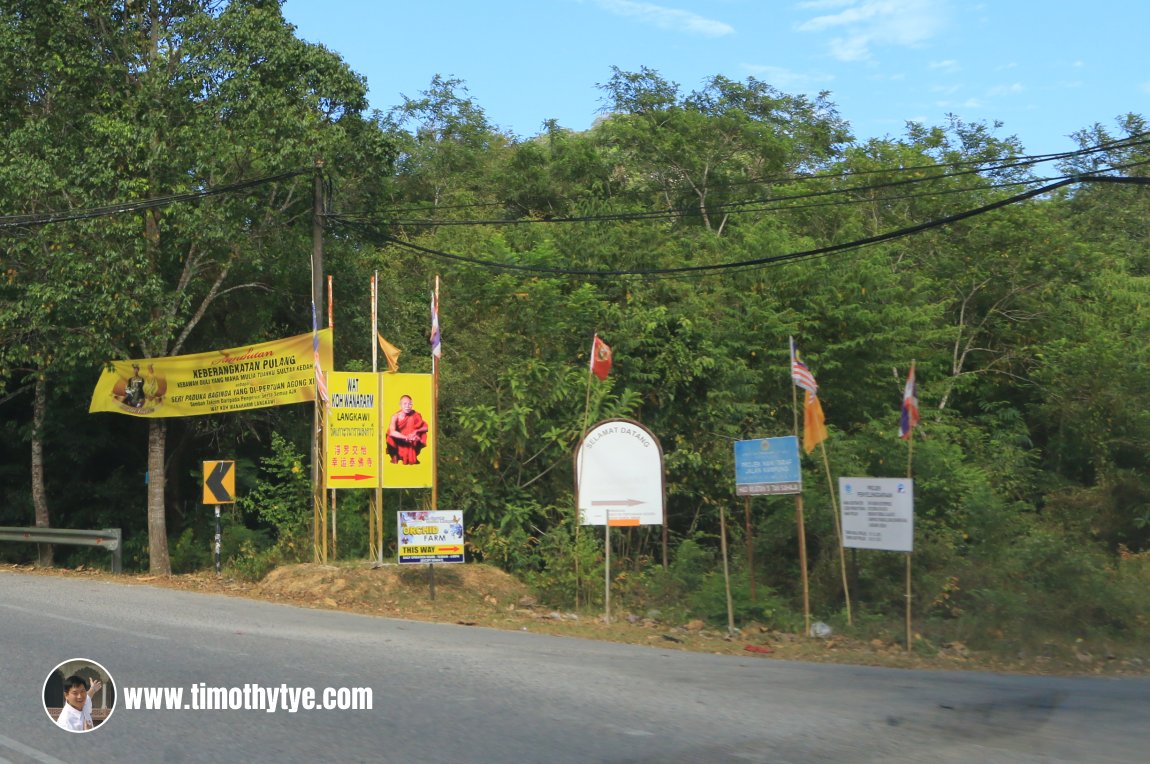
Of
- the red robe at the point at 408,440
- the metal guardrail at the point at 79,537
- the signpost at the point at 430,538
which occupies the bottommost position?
the metal guardrail at the point at 79,537

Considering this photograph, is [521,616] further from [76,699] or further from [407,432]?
[76,699]

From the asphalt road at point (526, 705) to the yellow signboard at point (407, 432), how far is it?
568cm

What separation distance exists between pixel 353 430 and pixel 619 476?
17.3 ft

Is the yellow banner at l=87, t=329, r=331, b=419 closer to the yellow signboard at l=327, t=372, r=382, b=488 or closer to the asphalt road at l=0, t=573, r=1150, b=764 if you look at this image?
the yellow signboard at l=327, t=372, r=382, b=488

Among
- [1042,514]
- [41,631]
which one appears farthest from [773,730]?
[1042,514]

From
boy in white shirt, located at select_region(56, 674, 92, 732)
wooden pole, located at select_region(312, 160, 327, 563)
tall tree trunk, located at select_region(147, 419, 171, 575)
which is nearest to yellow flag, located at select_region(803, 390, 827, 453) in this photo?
wooden pole, located at select_region(312, 160, 327, 563)

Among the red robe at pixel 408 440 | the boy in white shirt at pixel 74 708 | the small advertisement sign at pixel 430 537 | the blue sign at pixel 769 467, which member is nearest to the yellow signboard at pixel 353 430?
the red robe at pixel 408 440

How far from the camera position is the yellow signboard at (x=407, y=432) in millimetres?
18984

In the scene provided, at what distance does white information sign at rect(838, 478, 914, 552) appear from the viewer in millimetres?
13953

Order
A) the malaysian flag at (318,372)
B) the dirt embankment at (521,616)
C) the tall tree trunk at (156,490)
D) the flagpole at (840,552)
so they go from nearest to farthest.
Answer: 1. the dirt embankment at (521,616)
2. the flagpole at (840,552)
3. the malaysian flag at (318,372)
4. the tall tree trunk at (156,490)

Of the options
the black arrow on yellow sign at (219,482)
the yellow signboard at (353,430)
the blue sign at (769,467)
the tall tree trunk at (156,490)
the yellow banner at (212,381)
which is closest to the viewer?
the blue sign at (769,467)

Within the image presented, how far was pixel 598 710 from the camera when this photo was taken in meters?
8.51

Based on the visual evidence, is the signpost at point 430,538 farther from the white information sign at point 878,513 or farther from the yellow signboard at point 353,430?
the white information sign at point 878,513

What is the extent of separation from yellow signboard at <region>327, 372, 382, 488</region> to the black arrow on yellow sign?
2.54 metres
